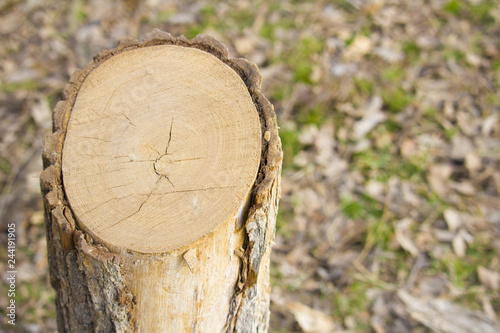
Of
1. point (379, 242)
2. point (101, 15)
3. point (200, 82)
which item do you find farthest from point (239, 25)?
point (200, 82)

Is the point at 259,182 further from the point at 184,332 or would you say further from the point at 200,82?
the point at 184,332

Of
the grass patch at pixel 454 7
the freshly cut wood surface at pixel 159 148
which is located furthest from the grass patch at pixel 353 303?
the grass patch at pixel 454 7

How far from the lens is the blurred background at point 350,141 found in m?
2.93

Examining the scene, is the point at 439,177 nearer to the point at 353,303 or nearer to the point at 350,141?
the point at 350,141

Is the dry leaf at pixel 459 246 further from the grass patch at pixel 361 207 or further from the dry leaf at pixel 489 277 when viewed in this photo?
the grass patch at pixel 361 207

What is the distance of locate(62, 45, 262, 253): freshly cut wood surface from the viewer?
4.75ft

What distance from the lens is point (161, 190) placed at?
1495mm

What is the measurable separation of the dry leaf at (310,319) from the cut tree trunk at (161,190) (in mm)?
1128

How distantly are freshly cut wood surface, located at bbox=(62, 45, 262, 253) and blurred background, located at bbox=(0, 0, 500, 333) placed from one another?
5.26 ft

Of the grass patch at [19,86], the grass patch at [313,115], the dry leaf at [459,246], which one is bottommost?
the dry leaf at [459,246]

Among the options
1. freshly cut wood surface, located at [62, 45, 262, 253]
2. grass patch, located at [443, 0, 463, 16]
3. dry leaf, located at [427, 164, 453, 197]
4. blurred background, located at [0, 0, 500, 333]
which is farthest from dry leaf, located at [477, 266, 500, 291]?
grass patch, located at [443, 0, 463, 16]

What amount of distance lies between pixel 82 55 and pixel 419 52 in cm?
291

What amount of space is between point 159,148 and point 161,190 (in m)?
0.15

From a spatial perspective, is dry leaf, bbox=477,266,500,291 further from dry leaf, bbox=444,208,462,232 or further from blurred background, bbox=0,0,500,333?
dry leaf, bbox=444,208,462,232
